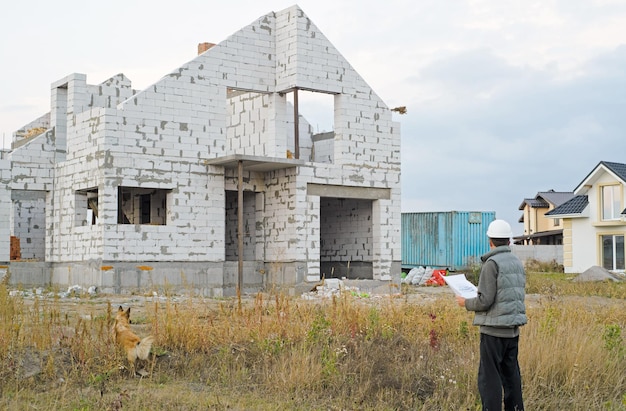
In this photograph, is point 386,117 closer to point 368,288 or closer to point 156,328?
point 368,288

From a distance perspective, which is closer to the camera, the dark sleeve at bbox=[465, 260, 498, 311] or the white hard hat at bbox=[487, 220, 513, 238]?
the dark sleeve at bbox=[465, 260, 498, 311]

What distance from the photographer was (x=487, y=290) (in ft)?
24.2

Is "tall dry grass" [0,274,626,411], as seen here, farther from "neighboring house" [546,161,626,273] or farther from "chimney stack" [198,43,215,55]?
"neighboring house" [546,161,626,273]

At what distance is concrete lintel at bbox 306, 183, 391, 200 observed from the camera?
23.9 meters

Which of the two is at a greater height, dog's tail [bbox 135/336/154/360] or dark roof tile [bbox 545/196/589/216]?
dark roof tile [bbox 545/196/589/216]

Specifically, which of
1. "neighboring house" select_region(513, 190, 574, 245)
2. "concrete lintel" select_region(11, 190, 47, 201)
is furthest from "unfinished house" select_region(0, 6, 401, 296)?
"neighboring house" select_region(513, 190, 574, 245)

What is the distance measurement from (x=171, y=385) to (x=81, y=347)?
118cm

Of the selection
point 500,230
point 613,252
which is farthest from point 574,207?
point 500,230

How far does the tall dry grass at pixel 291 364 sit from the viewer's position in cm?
815

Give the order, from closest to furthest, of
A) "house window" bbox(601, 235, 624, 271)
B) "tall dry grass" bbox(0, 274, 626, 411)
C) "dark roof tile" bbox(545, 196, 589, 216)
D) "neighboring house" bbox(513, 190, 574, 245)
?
"tall dry grass" bbox(0, 274, 626, 411), "house window" bbox(601, 235, 624, 271), "dark roof tile" bbox(545, 196, 589, 216), "neighboring house" bbox(513, 190, 574, 245)

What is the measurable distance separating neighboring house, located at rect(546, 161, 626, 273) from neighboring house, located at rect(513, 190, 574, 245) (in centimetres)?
1828

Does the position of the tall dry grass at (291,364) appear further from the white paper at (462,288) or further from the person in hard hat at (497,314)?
the white paper at (462,288)

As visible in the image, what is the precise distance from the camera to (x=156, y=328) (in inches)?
396

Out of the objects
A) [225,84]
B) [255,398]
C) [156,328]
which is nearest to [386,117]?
[225,84]
